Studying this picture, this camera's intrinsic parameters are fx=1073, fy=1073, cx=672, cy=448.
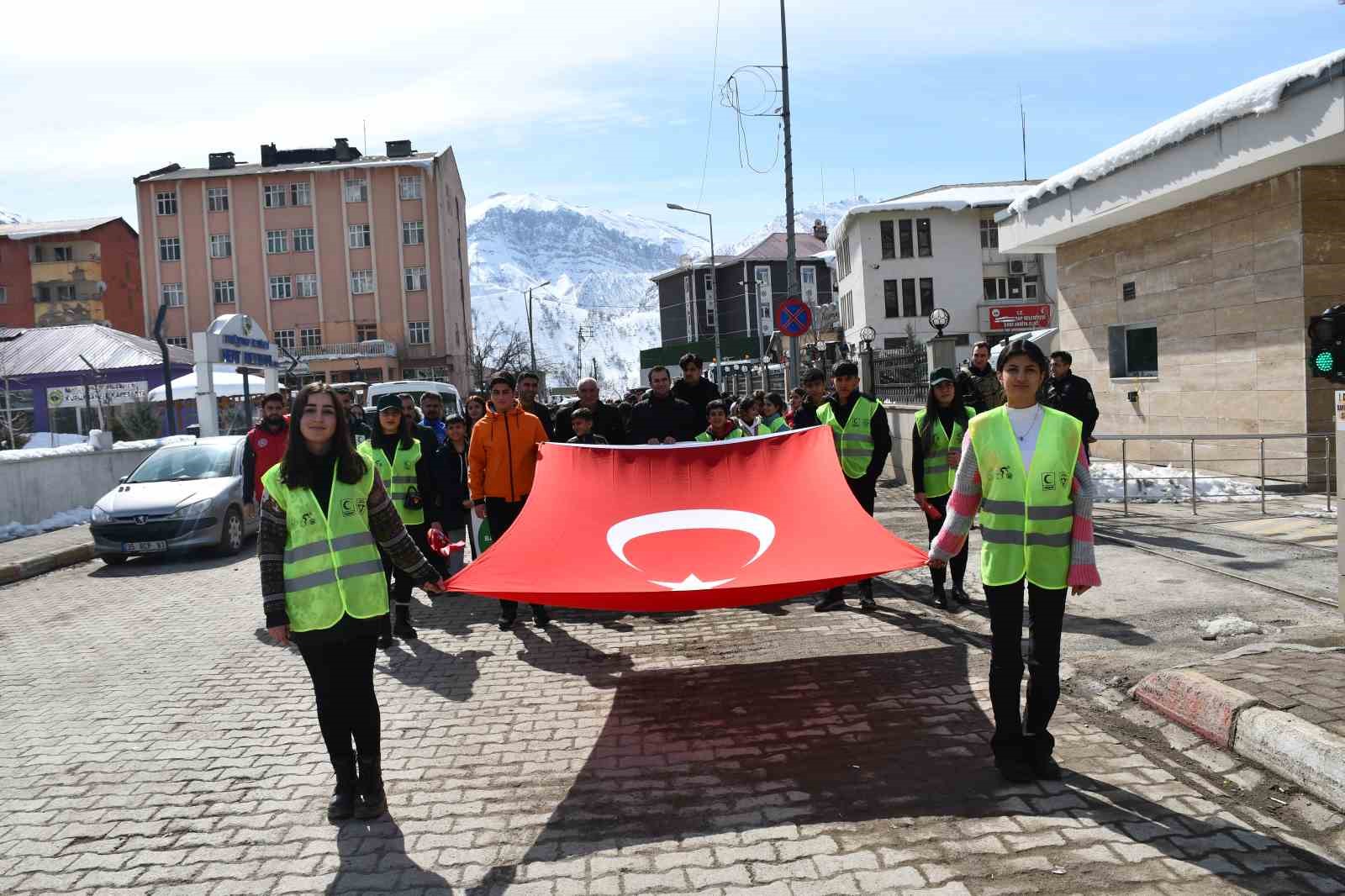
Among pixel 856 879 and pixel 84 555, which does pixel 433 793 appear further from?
pixel 84 555

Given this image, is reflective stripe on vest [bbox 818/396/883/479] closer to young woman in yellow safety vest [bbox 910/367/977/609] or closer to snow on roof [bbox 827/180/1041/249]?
young woman in yellow safety vest [bbox 910/367/977/609]

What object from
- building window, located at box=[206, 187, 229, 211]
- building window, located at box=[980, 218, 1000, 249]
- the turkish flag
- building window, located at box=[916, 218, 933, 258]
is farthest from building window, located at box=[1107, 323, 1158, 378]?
building window, located at box=[206, 187, 229, 211]

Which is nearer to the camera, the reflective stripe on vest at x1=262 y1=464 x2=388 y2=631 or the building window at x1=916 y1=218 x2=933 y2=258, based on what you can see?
the reflective stripe on vest at x1=262 y1=464 x2=388 y2=631

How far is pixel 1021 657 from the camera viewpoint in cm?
506

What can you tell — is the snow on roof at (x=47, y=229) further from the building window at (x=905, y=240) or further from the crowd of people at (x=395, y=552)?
the crowd of people at (x=395, y=552)

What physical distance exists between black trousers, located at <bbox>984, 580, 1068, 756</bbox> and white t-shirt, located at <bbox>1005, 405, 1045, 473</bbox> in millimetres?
596

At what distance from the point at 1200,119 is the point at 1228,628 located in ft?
31.7

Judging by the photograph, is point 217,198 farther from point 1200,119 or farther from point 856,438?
point 856,438

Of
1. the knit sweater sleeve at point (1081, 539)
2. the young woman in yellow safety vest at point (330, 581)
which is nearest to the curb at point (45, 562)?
the young woman in yellow safety vest at point (330, 581)

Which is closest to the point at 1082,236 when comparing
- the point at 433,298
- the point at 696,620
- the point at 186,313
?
the point at 696,620

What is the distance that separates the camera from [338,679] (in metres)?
4.90

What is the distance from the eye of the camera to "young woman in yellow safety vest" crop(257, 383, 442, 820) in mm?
4832

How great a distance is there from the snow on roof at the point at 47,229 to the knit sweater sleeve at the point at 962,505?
73852 millimetres

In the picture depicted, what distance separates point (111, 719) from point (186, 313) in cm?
6611
